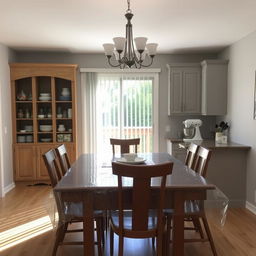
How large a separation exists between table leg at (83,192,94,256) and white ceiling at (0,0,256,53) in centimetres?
189

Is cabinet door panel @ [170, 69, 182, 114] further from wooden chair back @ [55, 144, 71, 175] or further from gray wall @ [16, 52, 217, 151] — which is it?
wooden chair back @ [55, 144, 71, 175]

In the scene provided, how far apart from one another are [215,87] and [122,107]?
173 centimetres

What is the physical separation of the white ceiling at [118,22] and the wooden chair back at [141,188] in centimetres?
171

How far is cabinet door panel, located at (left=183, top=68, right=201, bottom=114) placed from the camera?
4641 mm

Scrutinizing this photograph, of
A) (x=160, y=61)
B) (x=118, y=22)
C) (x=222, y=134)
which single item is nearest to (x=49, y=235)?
(x=118, y=22)

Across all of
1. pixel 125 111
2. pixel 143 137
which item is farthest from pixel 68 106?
pixel 143 137

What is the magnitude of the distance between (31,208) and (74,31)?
2.55 metres

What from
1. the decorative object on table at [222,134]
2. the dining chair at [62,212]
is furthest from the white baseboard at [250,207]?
the dining chair at [62,212]

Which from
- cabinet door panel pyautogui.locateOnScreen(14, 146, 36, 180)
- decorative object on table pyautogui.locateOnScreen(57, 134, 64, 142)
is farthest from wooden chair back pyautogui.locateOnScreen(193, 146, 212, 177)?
cabinet door panel pyautogui.locateOnScreen(14, 146, 36, 180)

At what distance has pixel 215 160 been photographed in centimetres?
371

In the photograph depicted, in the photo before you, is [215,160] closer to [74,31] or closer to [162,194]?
[162,194]

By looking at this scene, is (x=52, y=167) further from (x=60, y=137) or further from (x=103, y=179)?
(x=60, y=137)

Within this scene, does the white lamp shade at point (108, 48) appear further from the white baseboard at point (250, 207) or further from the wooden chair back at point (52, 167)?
the white baseboard at point (250, 207)

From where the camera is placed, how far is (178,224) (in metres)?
2.07
